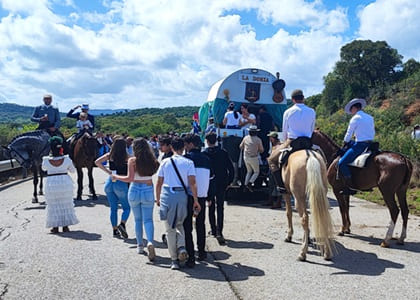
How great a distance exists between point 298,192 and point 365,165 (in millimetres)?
1771

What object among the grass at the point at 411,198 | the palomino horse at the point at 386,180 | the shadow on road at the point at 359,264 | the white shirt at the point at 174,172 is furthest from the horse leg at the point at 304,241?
the grass at the point at 411,198

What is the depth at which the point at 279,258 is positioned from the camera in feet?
22.2

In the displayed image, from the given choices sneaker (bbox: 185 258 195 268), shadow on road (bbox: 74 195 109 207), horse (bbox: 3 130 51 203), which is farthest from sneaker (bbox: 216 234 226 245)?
horse (bbox: 3 130 51 203)

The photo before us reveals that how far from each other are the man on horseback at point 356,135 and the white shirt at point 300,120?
101 centimetres

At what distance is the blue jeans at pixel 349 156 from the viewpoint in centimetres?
815

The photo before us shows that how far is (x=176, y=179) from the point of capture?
20.2 feet

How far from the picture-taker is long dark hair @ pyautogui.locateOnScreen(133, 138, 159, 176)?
675cm

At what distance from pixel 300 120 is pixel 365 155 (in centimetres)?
148

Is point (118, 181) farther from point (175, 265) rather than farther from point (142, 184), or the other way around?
point (175, 265)

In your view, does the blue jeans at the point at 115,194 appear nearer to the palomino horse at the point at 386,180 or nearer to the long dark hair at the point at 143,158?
the long dark hair at the point at 143,158

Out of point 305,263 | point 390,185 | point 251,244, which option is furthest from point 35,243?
point 390,185

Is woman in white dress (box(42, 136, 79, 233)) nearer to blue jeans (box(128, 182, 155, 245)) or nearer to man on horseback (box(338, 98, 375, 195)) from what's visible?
blue jeans (box(128, 182, 155, 245))

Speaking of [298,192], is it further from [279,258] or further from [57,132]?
[57,132]

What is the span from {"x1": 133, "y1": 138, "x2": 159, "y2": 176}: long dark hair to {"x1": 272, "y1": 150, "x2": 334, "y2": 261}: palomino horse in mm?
2281
